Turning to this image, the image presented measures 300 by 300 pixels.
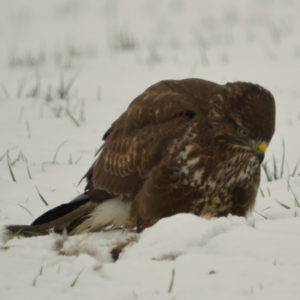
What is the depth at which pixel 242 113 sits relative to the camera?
13.3 ft

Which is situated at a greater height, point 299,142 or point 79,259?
point 79,259

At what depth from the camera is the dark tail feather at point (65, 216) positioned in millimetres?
4211

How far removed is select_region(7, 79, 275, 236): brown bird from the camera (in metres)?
3.96

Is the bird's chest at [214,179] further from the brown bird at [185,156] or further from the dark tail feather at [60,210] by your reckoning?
the dark tail feather at [60,210]

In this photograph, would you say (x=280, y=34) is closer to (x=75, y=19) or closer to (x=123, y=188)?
(x=75, y=19)

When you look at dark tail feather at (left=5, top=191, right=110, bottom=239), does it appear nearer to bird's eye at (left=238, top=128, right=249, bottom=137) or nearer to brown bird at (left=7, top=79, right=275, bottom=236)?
brown bird at (left=7, top=79, right=275, bottom=236)

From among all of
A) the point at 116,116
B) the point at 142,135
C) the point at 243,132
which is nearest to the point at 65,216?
the point at 142,135

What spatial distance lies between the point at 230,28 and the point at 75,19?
3492mm

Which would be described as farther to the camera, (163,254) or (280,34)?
(280,34)

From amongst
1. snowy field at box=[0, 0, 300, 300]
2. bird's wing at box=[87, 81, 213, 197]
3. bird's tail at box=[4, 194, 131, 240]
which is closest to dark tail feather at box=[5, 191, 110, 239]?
bird's tail at box=[4, 194, 131, 240]

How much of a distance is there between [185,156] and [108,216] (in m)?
0.67

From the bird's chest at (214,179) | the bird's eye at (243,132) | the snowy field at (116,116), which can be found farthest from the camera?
the bird's eye at (243,132)

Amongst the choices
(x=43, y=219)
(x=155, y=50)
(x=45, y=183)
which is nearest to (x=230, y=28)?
(x=155, y=50)

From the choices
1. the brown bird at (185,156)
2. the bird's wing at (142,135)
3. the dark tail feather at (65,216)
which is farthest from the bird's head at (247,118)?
the dark tail feather at (65,216)
